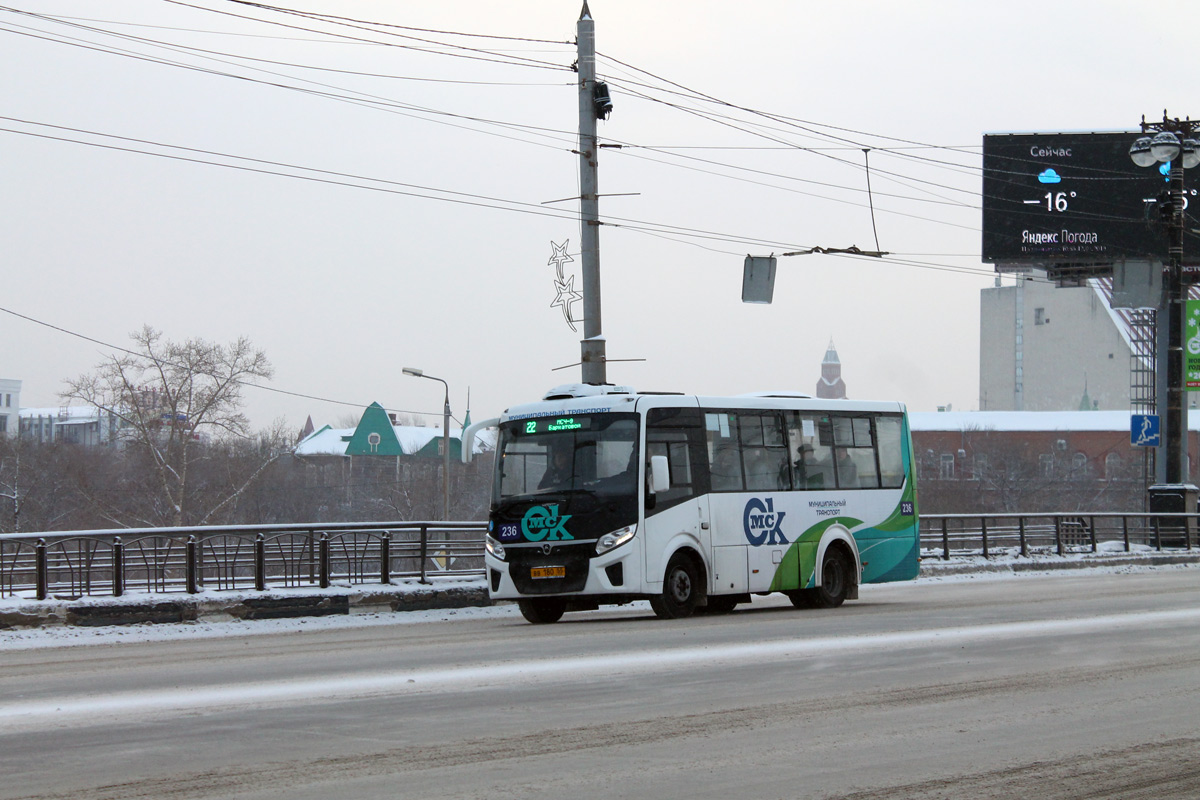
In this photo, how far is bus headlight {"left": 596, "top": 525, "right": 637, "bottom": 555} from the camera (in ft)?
58.1

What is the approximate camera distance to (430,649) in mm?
13484

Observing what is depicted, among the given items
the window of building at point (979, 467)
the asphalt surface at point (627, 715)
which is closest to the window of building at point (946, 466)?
the window of building at point (979, 467)

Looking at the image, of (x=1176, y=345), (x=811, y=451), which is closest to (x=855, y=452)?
(x=811, y=451)

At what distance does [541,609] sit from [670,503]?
2278mm

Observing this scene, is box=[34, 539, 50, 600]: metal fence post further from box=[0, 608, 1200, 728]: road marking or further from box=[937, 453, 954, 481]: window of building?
box=[937, 453, 954, 481]: window of building

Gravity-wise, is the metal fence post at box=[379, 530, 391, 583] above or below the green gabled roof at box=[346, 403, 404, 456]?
below

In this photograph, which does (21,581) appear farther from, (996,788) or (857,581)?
(996,788)

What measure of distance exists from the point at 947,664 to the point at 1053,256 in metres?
39.6

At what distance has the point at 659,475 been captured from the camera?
17938 millimetres

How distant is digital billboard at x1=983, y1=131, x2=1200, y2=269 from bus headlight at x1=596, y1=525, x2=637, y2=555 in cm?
3367

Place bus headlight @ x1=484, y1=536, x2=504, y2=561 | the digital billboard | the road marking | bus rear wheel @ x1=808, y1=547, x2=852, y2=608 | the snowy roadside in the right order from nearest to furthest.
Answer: the road marking → the snowy roadside → bus headlight @ x1=484, y1=536, x2=504, y2=561 → bus rear wheel @ x1=808, y1=547, x2=852, y2=608 → the digital billboard

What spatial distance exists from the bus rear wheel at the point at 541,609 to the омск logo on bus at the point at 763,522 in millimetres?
2764

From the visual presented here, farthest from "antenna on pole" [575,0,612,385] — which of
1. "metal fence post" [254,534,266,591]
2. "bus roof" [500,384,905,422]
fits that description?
"metal fence post" [254,534,266,591]

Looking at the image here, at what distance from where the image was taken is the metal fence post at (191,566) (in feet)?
61.9
